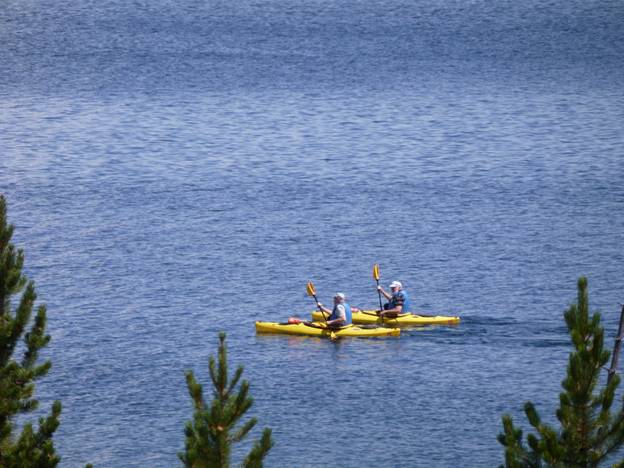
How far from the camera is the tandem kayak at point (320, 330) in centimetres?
3844

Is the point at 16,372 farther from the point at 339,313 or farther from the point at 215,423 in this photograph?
the point at 339,313

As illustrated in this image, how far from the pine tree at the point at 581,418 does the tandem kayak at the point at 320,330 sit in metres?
A: 19.4

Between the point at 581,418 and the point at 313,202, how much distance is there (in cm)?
3707

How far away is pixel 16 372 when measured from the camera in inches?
889

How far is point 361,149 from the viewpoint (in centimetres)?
6556

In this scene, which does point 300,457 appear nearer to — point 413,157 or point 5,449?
point 5,449

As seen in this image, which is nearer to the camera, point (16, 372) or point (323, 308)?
point (16, 372)

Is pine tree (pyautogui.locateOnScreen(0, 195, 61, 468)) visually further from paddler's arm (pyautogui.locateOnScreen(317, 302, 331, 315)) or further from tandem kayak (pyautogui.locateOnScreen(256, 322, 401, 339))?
paddler's arm (pyautogui.locateOnScreen(317, 302, 331, 315))

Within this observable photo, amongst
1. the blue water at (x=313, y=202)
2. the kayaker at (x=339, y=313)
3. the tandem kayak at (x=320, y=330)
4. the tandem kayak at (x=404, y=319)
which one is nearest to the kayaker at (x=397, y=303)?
the tandem kayak at (x=404, y=319)

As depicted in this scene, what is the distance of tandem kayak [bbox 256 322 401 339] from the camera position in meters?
38.4

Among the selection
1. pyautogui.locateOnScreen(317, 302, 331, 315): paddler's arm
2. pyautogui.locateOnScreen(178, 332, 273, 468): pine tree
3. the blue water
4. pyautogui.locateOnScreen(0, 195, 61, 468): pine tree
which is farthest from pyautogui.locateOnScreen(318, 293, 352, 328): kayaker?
Answer: pyautogui.locateOnScreen(178, 332, 273, 468): pine tree

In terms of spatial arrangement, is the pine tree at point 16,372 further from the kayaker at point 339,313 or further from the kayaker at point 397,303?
the kayaker at point 397,303

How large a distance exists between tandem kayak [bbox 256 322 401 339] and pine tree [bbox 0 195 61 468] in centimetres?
1615

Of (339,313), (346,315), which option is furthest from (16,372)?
(346,315)
